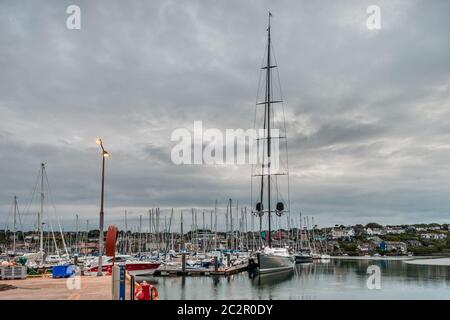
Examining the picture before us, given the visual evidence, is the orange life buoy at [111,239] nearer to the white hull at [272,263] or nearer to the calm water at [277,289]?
the calm water at [277,289]

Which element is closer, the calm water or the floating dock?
the calm water

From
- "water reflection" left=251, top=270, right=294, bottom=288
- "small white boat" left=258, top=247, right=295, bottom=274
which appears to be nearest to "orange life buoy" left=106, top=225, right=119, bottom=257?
"water reflection" left=251, top=270, right=294, bottom=288

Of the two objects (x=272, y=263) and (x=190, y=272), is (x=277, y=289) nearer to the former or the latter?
(x=272, y=263)

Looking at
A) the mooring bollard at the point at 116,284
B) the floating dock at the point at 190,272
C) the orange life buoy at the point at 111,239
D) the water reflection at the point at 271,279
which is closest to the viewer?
the mooring bollard at the point at 116,284

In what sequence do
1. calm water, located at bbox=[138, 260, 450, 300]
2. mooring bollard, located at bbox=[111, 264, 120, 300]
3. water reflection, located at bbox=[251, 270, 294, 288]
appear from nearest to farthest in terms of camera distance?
1. mooring bollard, located at bbox=[111, 264, 120, 300]
2. calm water, located at bbox=[138, 260, 450, 300]
3. water reflection, located at bbox=[251, 270, 294, 288]

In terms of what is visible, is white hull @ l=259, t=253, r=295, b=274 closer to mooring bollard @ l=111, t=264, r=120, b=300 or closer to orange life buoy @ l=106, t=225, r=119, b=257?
orange life buoy @ l=106, t=225, r=119, b=257

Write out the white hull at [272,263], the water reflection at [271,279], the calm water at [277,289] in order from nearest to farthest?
1. the calm water at [277,289]
2. the water reflection at [271,279]
3. the white hull at [272,263]

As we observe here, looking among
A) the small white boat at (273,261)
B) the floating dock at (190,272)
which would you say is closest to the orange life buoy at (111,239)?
the small white boat at (273,261)

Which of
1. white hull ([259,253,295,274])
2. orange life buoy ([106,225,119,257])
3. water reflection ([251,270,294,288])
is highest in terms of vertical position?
orange life buoy ([106,225,119,257])

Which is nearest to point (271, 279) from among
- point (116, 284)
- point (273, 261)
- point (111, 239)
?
point (273, 261)

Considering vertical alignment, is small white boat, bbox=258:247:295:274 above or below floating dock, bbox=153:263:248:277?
above

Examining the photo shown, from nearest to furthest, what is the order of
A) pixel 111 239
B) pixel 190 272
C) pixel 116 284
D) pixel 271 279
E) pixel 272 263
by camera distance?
pixel 116 284 → pixel 111 239 → pixel 271 279 → pixel 272 263 → pixel 190 272

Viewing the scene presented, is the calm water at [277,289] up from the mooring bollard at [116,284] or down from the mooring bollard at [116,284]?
down
